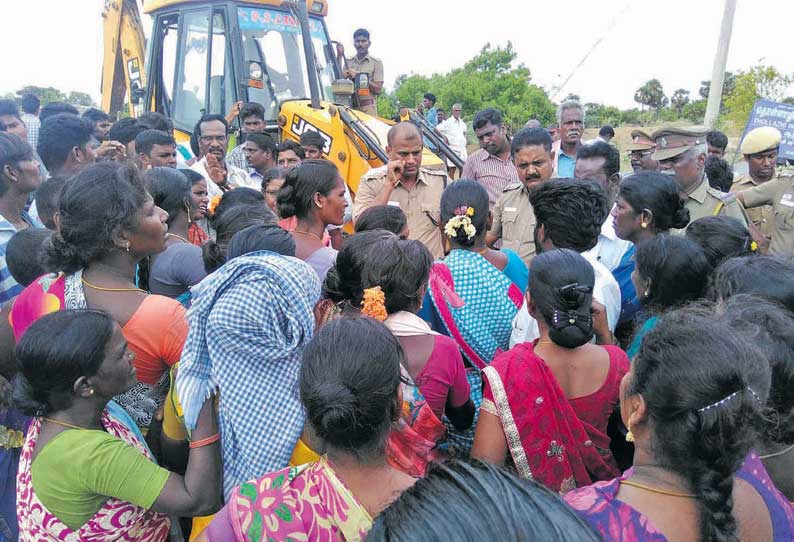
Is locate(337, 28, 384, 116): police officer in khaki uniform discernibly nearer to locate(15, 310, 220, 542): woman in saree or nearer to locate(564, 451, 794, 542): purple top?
locate(15, 310, 220, 542): woman in saree

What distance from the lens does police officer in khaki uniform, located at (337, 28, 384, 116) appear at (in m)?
7.92

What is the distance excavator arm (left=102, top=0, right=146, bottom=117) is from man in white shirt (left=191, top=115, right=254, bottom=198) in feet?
10.9

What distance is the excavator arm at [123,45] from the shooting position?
27.0 feet

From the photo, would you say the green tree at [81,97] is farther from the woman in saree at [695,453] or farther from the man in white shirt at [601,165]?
the woman in saree at [695,453]

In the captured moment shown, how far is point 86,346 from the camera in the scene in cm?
162

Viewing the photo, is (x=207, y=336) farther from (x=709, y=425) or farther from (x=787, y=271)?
(x=787, y=271)

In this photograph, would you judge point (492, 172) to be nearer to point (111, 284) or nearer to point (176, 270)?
point (176, 270)

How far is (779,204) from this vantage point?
4.31 meters

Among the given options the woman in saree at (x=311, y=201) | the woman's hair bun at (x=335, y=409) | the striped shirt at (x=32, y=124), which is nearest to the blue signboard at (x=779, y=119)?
the woman in saree at (x=311, y=201)

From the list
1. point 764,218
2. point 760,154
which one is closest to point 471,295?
point 764,218

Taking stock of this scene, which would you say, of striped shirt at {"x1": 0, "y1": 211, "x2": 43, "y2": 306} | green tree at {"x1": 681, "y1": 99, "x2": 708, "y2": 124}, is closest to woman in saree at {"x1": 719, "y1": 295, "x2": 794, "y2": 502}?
striped shirt at {"x1": 0, "y1": 211, "x2": 43, "y2": 306}

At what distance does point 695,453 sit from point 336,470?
769 millimetres

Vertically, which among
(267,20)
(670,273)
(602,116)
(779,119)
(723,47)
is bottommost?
(602,116)

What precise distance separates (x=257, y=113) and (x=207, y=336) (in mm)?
4896
